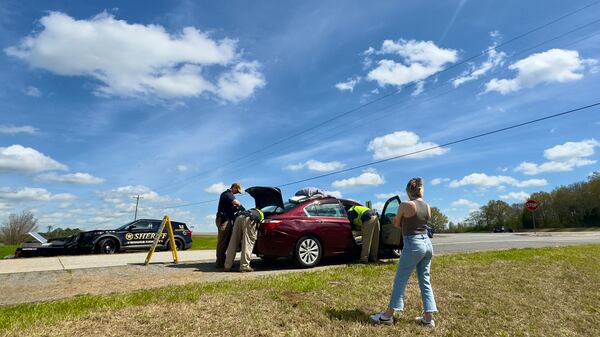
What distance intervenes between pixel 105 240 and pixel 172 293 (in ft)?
37.6

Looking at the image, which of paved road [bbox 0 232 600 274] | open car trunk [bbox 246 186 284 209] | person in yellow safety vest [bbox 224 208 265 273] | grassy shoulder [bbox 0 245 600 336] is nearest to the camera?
grassy shoulder [bbox 0 245 600 336]

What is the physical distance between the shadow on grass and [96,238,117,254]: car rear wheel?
1289 cm

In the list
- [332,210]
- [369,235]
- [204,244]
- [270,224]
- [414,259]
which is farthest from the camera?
[204,244]

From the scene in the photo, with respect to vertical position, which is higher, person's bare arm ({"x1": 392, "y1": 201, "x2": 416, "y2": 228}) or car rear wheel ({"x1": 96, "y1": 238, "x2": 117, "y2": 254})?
person's bare arm ({"x1": 392, "y1": 201, "x2": 416, "y2": 228})

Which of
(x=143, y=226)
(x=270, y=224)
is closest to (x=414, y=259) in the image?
(x=270, y=224)

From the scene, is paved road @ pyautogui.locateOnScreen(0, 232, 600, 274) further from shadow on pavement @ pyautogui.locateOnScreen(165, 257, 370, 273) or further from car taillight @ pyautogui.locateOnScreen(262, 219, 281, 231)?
car taillight @ pyautogui.locateOnScreen(262, 219, 281, 231)

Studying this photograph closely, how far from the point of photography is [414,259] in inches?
173

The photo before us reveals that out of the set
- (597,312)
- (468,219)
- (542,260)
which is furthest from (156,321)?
(468,219)

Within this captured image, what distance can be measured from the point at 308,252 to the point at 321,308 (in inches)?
149

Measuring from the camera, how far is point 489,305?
537 centimetres

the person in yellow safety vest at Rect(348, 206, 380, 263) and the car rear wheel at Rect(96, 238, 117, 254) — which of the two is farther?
the car rear wheel at Rect(96, 238, 117, 254)

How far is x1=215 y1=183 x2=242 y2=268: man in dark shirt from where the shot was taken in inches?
334

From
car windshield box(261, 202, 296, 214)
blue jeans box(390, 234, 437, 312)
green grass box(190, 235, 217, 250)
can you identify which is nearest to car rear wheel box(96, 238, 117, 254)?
green grass box(190, 235, 217, 250)

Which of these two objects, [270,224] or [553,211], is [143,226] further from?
[553,211]
